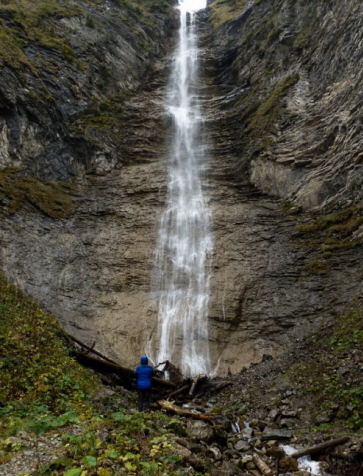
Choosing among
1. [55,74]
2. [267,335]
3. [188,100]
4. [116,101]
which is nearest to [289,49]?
[188,100]

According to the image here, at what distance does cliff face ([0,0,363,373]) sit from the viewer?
15297 mm

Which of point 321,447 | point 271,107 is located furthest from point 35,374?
point 271,107

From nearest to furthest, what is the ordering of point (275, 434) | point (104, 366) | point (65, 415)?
point (65, 415), point (275, 434), point (104, 366)

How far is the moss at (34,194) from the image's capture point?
17.4 meters

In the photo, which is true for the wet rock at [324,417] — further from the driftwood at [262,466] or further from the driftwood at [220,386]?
the driftwood at [220,386]

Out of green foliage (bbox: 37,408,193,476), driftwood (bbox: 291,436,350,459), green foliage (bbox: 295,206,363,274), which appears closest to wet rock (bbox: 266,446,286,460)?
driftwood (bbox: 291,436,350,459)

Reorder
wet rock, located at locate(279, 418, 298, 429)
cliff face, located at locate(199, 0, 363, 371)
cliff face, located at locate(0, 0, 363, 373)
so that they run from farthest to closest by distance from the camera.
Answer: cliff face, located at locate(0, 0, 363, 373)
cliff face, located at locate(199, 0, 363, 371)
wet rock, located at locate(279, 418, 298, 429)

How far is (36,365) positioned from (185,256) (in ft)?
37.1

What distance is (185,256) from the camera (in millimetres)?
18797

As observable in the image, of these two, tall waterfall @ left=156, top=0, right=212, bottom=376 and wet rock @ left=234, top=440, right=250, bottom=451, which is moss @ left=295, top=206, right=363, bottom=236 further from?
wet rock @ left=234, top=440, right=250, bottom=451

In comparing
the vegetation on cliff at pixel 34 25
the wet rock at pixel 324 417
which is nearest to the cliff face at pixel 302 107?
the wet rock at pixel 324 417

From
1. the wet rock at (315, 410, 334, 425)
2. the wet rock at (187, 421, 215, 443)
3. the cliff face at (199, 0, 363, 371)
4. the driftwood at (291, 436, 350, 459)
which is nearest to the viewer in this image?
the driftwood at (291, 436, 350, 459)

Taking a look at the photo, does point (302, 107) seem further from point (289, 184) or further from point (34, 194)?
point (34, 194)

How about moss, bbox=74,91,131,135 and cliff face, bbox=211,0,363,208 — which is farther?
moss, bbox=74,91,131,135
